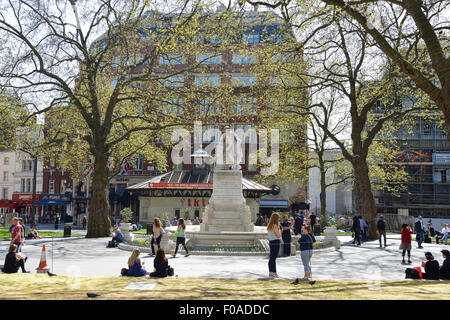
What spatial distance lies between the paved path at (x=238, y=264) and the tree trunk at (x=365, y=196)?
233 inches

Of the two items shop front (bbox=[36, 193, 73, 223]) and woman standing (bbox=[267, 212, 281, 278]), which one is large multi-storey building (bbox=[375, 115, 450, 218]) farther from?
shop front (bbox=[36, 193, 73, 223])

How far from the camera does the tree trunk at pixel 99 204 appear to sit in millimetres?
23500

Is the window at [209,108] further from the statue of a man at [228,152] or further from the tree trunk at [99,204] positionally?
the tree trunk at [99,204]

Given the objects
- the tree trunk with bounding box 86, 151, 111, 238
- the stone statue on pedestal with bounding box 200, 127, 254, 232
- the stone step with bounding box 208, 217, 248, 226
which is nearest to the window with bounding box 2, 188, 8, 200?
the tree trunk with bounding box 86, 151, 111, 238

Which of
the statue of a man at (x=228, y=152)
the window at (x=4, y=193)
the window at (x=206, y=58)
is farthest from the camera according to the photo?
the window at (x=4, y=193)

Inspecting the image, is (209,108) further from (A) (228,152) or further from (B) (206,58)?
(A) (228,152)

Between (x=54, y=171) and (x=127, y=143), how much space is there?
3321 cm

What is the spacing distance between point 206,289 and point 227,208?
43.0 ft

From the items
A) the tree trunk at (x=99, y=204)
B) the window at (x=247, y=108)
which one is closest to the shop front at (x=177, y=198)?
the tree trunk at (x=99, y=204)

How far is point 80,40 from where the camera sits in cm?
2364

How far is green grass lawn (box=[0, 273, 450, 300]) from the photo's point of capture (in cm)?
656

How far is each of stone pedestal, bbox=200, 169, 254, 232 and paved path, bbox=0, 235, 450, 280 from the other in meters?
4.63

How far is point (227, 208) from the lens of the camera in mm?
20594
